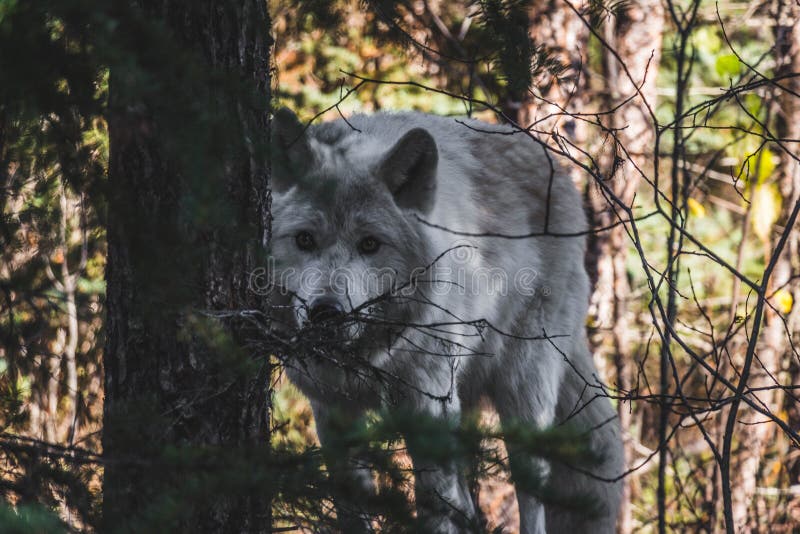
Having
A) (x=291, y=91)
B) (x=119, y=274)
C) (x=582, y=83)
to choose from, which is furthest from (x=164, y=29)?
Result: (x=291, y=91)

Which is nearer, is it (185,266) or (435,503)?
(185,266)

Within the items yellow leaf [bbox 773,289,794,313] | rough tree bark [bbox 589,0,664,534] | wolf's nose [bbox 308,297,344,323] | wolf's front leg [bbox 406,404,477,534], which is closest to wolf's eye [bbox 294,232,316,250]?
wolf's nose [bbox 308,297,344,323]

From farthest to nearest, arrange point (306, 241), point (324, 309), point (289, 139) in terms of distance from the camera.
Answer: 1. point (306, 241)
2. point (289, 139)
3. point (324, 309)

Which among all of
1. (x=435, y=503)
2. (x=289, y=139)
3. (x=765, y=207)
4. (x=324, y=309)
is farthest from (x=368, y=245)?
(x=765, y=207)

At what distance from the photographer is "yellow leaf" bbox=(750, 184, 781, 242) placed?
5.63 meters

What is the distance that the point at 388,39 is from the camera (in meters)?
2.59

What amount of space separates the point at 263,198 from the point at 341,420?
106 centimetres

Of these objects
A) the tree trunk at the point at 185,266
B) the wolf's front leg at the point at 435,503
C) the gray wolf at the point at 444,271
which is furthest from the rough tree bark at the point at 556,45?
the wolf's front leg at the point at 435,503

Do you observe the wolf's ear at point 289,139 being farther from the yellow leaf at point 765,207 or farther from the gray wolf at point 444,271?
the yellow leaf at point 765,207

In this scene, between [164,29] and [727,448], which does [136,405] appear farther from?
[727,448]

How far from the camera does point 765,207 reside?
568cm

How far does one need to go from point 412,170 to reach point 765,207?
3.42 meters

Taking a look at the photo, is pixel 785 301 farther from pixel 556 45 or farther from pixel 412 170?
pixel 412 170

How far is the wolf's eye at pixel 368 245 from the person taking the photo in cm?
349
